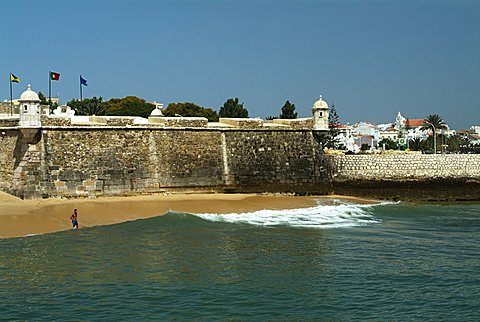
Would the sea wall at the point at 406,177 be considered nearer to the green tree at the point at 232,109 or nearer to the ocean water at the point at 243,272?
the ocean water at the point at 243,272

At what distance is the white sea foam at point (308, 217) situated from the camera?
18.5 meters

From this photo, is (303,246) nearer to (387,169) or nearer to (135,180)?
(135,180)

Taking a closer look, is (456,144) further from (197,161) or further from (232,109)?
(197,161)

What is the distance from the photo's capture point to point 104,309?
9789 millimetres

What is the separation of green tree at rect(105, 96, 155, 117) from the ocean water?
29493 mm

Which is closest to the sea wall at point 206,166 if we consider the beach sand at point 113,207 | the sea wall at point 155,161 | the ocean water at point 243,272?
the sea wall at point 155,161

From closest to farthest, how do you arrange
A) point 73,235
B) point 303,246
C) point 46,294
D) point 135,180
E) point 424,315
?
point 424,315 < point 46,294 < point 303,246 < point 73,235 < point 135,180

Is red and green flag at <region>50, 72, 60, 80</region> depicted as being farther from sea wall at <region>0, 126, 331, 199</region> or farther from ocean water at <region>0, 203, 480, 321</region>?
ocean water at <region>0, 203, 480, 321</region>

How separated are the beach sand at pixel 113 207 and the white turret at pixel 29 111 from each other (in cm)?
247

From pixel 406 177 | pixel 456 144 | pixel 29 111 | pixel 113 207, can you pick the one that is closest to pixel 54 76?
pixel 29 111

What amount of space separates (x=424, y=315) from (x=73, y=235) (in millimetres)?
9477

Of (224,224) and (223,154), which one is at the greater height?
(223,154)

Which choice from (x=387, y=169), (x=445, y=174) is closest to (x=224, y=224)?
(x=387, y=169)

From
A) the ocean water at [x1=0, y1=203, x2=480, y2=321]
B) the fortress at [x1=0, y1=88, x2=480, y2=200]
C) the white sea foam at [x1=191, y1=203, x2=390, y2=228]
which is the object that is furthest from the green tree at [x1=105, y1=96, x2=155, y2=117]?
the ocean water at [x1=0, y1=203, x2=480, y2=321]
